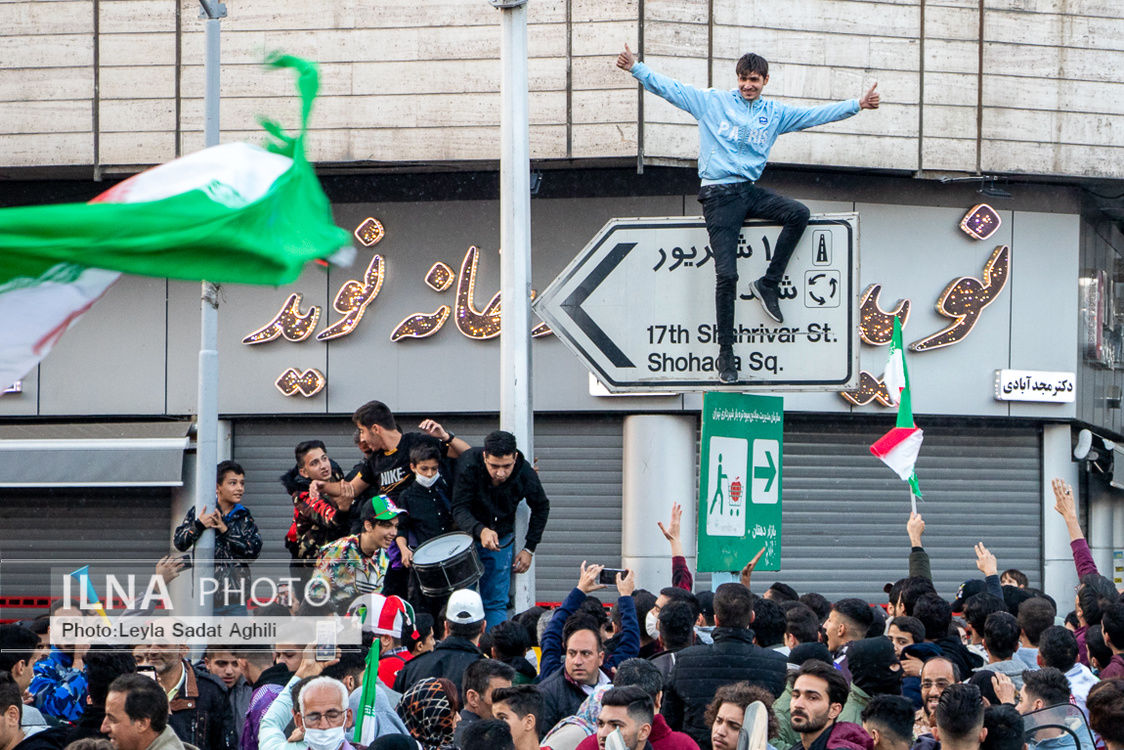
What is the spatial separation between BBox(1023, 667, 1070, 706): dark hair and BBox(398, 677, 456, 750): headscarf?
237 cm

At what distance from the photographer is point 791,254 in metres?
8.19

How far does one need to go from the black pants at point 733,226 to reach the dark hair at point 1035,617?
82.0 inches

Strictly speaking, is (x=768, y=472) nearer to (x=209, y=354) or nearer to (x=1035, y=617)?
(x=1035, y=617)

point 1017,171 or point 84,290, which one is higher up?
point 1017,171

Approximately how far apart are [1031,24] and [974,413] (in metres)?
4.27

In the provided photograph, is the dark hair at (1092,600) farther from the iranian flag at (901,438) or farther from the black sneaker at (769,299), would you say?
the black sneaker at (769,299)

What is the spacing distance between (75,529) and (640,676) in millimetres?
13559

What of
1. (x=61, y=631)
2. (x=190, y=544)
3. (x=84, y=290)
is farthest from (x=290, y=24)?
(x=84, y=290)

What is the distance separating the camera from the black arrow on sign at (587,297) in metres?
8.16

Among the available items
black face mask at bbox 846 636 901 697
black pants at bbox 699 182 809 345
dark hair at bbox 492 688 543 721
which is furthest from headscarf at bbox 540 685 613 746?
black pants at bbox 699 182 809 345

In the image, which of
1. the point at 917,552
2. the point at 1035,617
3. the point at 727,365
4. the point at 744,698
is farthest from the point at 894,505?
the point at 744,698

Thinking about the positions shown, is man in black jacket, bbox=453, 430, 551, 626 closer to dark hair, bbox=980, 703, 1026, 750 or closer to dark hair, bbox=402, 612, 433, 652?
dark hair, bbox=402, 612, 433, 652

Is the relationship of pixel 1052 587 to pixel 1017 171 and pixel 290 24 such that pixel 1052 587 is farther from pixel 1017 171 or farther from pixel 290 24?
pixel 290 24

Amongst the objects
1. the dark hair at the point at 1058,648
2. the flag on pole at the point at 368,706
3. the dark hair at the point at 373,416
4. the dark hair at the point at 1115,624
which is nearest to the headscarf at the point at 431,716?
the flag on pole at the point at 368,706
